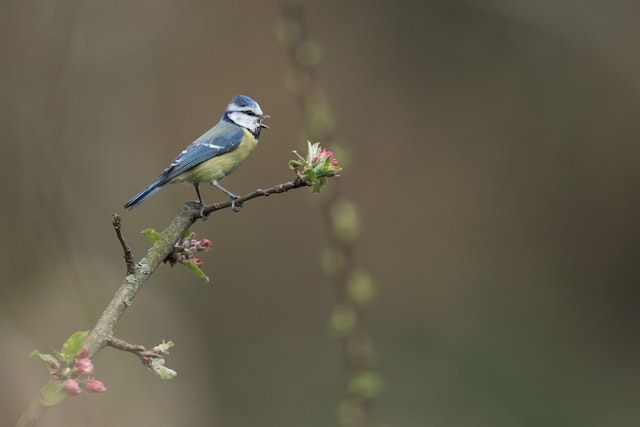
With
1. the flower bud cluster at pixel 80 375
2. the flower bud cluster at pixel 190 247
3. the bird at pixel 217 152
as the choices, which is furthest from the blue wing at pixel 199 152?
the flower bud cluster at pixel 80 375

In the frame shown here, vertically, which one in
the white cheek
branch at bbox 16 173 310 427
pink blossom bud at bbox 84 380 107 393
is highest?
the white cheek

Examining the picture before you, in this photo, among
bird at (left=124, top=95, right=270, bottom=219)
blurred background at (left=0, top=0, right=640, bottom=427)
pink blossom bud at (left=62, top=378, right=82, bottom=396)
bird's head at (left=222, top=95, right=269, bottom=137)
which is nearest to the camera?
pink blossom bud at (left=62, top=378, right=82, bottom=396)

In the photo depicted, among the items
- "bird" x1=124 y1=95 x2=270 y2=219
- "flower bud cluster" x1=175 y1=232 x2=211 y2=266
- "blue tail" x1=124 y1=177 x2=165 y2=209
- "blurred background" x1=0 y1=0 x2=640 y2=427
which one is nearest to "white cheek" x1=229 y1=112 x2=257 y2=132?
"bird" x1=124 y1=95 x2=270 y2=219

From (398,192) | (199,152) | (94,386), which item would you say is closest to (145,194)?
(199,152)

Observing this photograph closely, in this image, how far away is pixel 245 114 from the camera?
2373mm

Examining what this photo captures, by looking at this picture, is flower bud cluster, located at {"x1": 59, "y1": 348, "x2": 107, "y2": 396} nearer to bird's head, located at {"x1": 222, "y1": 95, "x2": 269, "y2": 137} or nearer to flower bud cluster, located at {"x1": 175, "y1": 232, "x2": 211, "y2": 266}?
flower bud cluster, located at {"x1": 175, "y1": 232, "x2": 211, "y2": 266}

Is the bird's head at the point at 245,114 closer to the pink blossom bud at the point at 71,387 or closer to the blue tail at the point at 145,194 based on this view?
the blue tail at the point at 145,194

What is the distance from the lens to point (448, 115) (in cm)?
525

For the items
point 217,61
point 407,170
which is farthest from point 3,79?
point 407,170

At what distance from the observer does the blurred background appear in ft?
13.9

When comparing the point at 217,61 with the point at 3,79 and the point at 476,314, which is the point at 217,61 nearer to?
the point at 3,79

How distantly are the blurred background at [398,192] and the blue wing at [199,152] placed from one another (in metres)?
1.65

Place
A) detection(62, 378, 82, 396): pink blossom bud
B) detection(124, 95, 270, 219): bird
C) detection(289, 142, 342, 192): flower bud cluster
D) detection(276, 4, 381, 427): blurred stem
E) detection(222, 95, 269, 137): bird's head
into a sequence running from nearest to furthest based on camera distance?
detection(62, 378, 82, 396): pink blossom bud < detection(289, 142, 342, 192): flower bud cluster < detection(276, 4, 381, 427): blurred stem < detection(124, 95, 270, 219): bird < detection(222, 95, 269, 137): bird's head

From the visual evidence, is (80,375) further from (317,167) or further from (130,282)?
(317,167)
